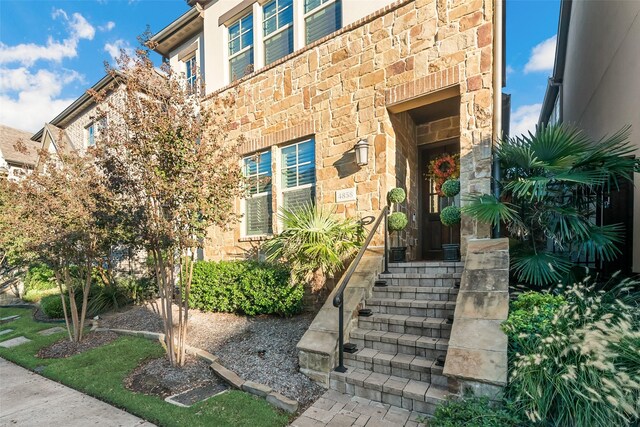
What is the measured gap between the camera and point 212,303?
6523mm

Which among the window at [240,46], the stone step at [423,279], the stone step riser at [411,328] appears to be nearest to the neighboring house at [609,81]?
the stone step at [423,279]

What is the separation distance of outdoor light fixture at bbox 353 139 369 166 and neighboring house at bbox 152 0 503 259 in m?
0.09

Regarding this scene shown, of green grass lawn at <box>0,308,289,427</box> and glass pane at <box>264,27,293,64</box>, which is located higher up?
glass pane at <box>264,27,293,64</box>

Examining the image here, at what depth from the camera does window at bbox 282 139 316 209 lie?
682cm

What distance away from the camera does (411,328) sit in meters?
3.79

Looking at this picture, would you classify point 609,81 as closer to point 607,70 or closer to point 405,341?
point 607,70

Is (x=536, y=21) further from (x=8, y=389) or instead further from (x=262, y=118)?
(x=8, y=389)

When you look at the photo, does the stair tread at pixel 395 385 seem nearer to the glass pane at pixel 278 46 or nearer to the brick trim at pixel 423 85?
the brick trim at pixel 423 85

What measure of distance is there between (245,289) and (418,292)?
321 cm

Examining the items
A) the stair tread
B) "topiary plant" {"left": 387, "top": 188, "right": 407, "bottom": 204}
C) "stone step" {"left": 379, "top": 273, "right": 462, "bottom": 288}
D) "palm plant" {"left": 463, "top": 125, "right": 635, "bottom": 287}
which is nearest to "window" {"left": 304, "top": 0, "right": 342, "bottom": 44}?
"topiary plant" {"left": 387, "top": 188, "right": 407, "bottom": 204}

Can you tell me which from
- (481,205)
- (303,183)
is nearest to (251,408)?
(481,205)

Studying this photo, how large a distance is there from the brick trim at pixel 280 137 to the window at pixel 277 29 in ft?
6.21

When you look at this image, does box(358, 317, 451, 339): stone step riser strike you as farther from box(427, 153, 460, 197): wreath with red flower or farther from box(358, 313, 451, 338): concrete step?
box(427, 153, 460, 197): wreath with red flower

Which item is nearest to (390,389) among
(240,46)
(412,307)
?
(412,307)
